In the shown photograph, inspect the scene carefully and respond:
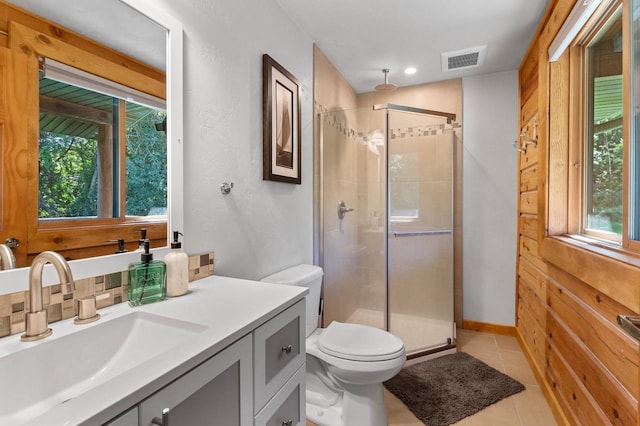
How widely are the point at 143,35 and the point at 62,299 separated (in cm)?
90

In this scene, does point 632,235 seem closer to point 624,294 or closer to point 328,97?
point 624,294

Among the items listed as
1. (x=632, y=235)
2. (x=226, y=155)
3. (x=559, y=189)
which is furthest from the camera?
(x=559, y=189)

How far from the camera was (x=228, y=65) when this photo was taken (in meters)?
1.47

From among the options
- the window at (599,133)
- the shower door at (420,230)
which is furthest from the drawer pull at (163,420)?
the shower door at (420,230)

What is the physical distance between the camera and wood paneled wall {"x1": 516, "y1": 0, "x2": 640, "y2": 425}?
1.10m

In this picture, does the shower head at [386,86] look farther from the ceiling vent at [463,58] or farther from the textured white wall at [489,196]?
the textured white wall at [489,196]

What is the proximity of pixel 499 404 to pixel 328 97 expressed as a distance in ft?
7.89

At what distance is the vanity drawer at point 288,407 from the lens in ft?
2.98

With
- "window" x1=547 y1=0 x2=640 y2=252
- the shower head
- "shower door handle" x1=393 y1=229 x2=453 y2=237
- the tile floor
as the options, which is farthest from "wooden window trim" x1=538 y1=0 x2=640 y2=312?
the shower head

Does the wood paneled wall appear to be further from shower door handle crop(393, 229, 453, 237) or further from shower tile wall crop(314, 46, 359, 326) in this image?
shower tile wall crop(314, 46, 359, 326)

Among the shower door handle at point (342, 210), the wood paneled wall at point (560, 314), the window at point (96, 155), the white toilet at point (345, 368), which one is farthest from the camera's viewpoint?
the shower door handle at point (342, 210)

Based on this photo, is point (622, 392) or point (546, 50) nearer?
point (622, 392)

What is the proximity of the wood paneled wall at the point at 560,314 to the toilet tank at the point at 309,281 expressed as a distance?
1.24 m

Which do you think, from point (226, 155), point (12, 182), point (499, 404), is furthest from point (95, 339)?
point (499, 404)
